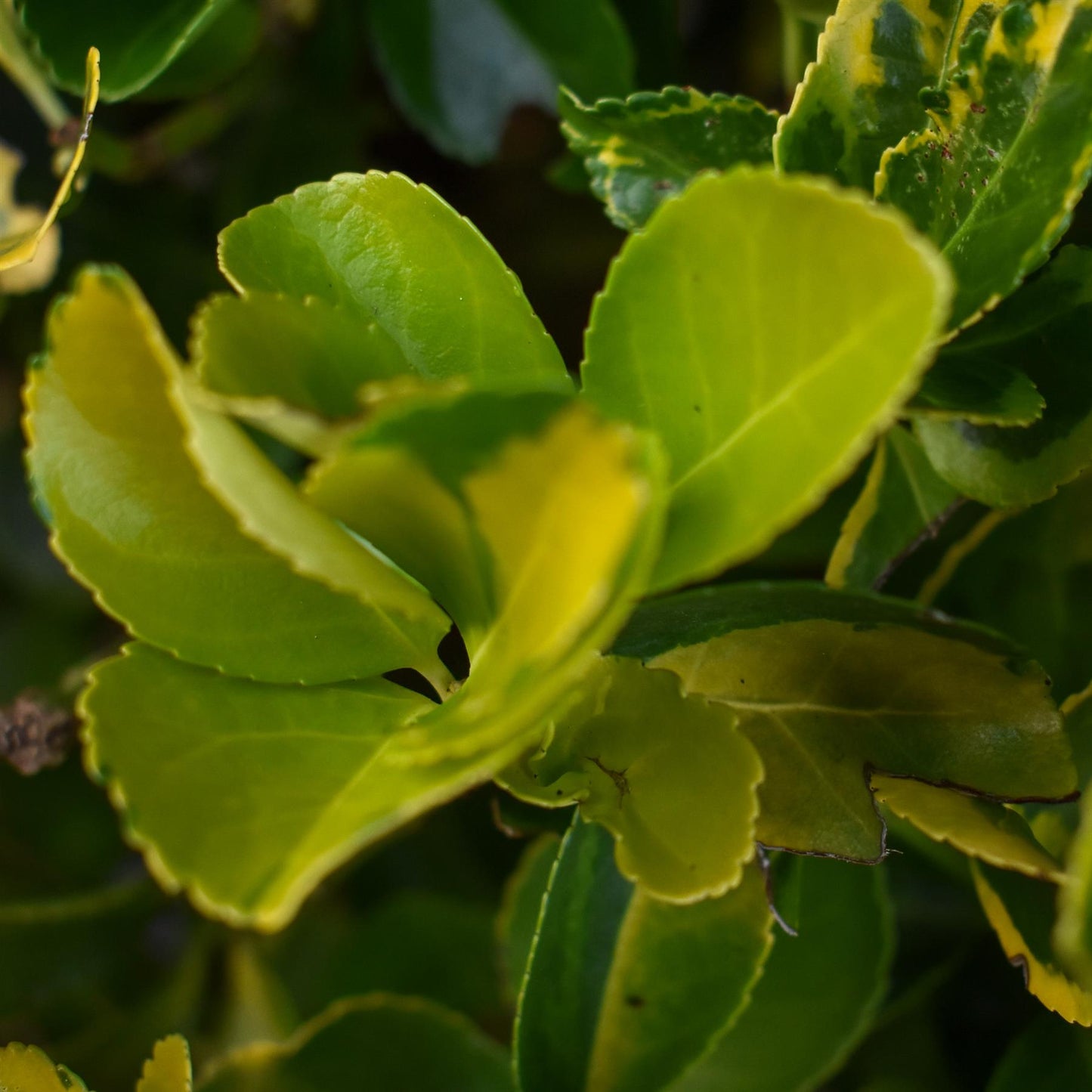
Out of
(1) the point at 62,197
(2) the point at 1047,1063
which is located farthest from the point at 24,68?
(2) the point at 1047,1063

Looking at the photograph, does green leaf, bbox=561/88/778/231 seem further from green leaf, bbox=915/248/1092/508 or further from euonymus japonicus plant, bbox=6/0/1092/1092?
green leaf, bbox=915/248/1092/508

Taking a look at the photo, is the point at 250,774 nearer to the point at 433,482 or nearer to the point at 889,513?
the point at 433,482

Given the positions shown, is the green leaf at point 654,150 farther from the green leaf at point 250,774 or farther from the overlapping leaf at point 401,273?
the green leaf at point 250,774

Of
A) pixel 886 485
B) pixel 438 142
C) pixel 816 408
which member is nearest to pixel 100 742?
pixel 816 408

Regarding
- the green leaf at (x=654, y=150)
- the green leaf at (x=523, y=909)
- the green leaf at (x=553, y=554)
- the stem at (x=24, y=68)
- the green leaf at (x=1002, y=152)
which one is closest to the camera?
the green leaf at (x=553, y=554)

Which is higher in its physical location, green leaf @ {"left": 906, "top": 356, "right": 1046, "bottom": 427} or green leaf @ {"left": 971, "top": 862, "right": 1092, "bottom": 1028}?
green leaf @ {"left": 906, "top": 356, "right": 1046, "bottom": 427}

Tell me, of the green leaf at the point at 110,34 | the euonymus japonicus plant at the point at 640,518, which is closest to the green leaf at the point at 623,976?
the euonymus japonicus plant at the point at 640,518

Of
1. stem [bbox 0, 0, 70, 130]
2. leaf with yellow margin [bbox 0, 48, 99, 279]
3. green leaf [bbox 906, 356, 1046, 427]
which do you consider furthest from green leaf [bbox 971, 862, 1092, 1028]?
stem [bbox 0, 0, 70, 130]
